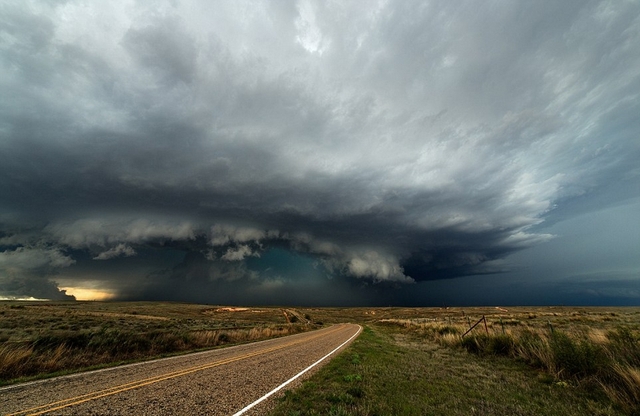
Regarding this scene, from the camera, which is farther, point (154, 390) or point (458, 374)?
point (458, 374)

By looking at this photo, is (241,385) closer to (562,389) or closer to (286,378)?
(286,378)

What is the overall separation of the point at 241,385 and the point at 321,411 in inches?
153

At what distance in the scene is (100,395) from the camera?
27.7 ft

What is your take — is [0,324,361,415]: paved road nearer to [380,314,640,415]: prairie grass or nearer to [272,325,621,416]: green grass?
[272,325,621,416]: green grass

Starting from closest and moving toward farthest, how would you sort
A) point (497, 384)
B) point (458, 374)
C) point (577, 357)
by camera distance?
point (497, 384), point (577, 357), point (458, 374)

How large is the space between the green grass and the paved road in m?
1.57

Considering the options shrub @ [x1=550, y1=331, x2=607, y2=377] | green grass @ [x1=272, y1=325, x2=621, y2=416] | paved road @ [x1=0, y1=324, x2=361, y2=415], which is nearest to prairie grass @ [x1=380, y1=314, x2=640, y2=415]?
shrub @ [x1=550, y1=331, x2=607, y2=377]

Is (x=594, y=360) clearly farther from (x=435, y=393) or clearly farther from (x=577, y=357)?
(x=435, y=393)

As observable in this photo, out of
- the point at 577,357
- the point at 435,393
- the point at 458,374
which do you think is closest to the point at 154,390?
the point at 435,393

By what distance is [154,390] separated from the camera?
912 centimetres

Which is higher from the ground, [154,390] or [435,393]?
[154,390]

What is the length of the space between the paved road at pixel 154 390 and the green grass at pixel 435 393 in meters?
1.57

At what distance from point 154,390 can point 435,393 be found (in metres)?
9.15

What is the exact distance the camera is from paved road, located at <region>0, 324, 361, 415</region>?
24.1 ft
